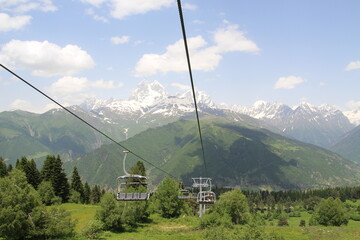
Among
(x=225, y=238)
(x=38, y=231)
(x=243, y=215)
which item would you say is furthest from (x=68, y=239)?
(x=243, y=215)

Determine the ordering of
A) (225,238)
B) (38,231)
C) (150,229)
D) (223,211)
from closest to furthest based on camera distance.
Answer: (225,238), (38,231), (150,229), (223,211)

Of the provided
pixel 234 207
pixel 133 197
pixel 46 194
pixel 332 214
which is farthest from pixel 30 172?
pixel 332 214

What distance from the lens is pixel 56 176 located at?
365 ft

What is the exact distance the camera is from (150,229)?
78.3 m

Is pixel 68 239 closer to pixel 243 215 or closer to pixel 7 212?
pixel 7 212

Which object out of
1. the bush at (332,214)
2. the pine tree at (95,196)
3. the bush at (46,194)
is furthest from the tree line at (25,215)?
the pine tree at (95,196)

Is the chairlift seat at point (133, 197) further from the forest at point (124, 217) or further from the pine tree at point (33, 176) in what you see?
the pine tree at point (33, 176)

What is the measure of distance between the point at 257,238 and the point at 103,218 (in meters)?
48.2

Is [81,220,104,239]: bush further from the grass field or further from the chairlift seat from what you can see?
the chairlift seat

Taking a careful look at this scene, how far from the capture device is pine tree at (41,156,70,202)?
4345 inches

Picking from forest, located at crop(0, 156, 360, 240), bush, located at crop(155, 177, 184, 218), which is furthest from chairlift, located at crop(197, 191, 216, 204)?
bush, located at crop(155, 177, 184, 218)

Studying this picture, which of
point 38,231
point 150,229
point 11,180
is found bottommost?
point 150,229

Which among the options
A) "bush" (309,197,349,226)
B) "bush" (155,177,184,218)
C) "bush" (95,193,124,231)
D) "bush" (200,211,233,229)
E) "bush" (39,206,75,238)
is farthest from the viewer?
"bush" (309,197,349,226)

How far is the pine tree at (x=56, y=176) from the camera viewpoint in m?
110
